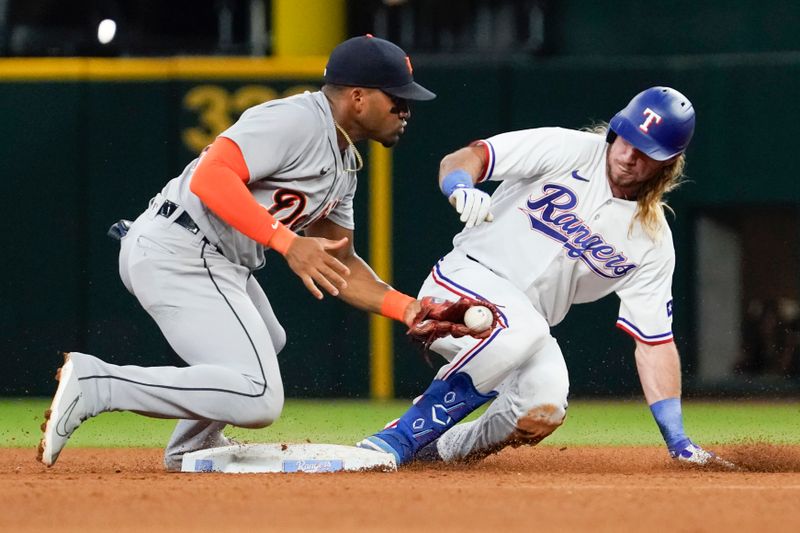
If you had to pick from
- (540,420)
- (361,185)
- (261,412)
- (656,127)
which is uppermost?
(656,127)

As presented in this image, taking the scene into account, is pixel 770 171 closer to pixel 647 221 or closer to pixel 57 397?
pixel 647 221

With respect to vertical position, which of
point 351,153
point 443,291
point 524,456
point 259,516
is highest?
point 351,153

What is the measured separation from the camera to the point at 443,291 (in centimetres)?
475

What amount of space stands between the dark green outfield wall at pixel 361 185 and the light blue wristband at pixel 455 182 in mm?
3831

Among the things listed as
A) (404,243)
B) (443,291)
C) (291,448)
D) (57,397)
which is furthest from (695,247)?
(57,397)

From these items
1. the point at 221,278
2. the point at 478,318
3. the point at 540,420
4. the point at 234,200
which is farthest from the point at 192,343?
the point at 540,420

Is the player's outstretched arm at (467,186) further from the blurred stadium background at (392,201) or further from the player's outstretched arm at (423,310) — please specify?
the blurred stadium background at (392,201)

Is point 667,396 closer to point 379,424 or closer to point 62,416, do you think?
point 62,416

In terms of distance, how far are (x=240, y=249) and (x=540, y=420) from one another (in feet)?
3.72

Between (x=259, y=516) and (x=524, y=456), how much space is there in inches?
81.3

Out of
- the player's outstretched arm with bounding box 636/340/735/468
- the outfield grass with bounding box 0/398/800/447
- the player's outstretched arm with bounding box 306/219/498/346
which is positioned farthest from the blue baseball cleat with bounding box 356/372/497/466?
the outfield grass with bounding box 0/398/800/447

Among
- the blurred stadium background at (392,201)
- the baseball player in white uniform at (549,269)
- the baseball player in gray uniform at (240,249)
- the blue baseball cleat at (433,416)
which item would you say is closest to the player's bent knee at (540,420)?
the baseball player in white uniform at (549,269)

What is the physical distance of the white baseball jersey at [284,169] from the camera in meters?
4.18

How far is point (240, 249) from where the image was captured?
443 cm
